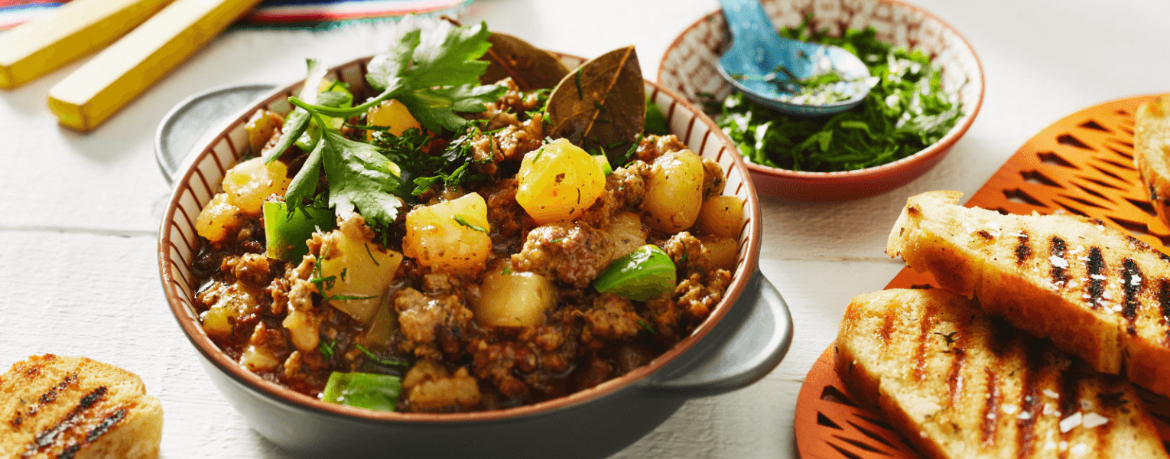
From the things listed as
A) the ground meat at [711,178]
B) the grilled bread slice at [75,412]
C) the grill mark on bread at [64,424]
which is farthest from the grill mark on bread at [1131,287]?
the grill mark on bread at [64,424]

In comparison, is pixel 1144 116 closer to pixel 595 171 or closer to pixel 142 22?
pixel 595 171

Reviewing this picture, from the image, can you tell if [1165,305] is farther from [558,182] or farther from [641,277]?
[558,182]

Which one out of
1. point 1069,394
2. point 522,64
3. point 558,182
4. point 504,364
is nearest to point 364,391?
point 504,364

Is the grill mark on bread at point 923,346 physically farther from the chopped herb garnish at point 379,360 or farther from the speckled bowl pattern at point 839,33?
the chopped herb garnish at point 379,360

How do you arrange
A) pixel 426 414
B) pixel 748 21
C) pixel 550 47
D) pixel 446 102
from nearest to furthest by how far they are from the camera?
1. pixel 426 414
2. pixel 446 102
3. pixel 748 21
4. pixel 550 47

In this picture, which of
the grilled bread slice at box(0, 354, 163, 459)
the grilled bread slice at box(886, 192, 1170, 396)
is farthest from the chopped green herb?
the grilled bread slice at box(0, 354, 163, 459)

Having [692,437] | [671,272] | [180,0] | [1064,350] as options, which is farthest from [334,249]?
[180,0]

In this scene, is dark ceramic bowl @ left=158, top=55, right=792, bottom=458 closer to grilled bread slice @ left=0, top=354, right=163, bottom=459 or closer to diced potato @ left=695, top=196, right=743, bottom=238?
diced potato @ left=695, top=196, right=743, bottom=238
